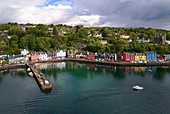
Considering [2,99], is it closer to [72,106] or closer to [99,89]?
[72,106]

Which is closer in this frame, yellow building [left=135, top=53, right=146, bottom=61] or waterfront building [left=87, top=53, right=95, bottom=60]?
yellow building [left=135, top=53, right=146, bottom=61]

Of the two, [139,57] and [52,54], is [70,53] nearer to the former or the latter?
[52,54]

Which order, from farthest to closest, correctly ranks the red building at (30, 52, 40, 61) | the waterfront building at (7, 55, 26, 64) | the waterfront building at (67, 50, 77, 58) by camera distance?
the waterfront building at (67, 50, 77, 58) < the red building at (30, 52, 40, 61) < the waterfront building at (7, 55, 26, 64)

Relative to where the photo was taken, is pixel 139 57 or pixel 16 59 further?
pixel 139 57

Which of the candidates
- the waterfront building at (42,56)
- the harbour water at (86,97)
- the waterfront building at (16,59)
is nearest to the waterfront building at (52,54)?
the waterfront building at (42,56)

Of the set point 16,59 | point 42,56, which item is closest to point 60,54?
point 42,56

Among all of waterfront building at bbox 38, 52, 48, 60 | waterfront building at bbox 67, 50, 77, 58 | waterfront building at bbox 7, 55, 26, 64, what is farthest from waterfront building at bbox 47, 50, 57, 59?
waterfront building at bbox 7, 55, 26, 64

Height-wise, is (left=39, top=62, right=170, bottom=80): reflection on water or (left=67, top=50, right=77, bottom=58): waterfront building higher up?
(left=67, top=50, right=77, bottom=58): waterfront building

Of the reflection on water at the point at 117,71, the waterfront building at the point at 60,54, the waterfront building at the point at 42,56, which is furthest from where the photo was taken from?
the waterfront building at the point at 60,54

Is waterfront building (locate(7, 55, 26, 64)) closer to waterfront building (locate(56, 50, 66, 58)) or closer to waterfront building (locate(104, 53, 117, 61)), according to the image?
waterfront building (locate(56, 50, 66, 58))


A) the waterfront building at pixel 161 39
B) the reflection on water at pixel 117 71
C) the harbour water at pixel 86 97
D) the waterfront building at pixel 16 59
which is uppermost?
the waterfront building at pixel 161 39

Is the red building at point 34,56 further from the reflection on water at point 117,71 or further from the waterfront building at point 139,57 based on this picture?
the waterfront building at point 139,57
